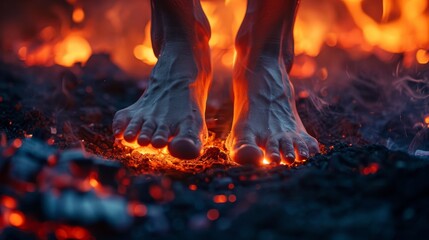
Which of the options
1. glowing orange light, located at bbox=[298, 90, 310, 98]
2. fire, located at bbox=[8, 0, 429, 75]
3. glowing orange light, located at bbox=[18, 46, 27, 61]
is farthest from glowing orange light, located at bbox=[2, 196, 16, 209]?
glowing orange light, located at bbox=[18, 46, 27, 61]

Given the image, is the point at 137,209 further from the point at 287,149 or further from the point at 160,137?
the point at 287,149

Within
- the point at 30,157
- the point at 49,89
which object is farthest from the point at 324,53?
the point at 30,157

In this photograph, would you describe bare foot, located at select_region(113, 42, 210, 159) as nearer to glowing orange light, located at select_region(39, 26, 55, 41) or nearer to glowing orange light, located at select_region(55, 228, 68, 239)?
glowing orange light, located at select_region(55, 228, 68, 239)

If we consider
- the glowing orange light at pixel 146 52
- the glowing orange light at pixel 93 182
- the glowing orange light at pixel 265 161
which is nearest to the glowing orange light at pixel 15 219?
the glowing orange light at pixel 93 182

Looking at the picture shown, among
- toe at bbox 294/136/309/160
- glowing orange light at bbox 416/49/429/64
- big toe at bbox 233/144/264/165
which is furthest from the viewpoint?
glowing orange light at bbox 416/49/429/64

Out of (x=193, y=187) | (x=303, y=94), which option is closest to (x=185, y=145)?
(x=193, y=187)

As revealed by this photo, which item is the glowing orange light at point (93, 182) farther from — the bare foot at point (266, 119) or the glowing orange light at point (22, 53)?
the glowing orange light at point (22, 53)
